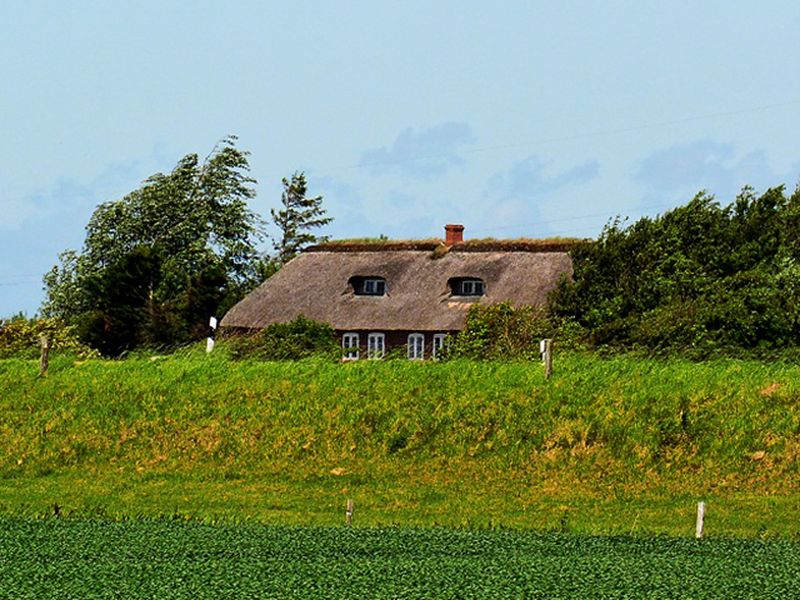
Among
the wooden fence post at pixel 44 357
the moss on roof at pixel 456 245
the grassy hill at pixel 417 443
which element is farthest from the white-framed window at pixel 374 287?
the wooden fence post at pixel 44 357

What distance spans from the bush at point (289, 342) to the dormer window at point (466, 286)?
5.17 m

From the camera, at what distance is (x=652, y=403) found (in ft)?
118

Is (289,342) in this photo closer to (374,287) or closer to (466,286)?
(374,287)

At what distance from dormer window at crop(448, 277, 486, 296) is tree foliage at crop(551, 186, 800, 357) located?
6.75 m

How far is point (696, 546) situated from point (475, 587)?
21.8 ft

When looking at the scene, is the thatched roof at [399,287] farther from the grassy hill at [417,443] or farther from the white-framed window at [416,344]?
the grassy hill at [417,443]

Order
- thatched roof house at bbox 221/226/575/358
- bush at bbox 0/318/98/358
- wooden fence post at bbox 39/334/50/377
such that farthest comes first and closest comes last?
thatched roof house at bbox 221/226/575/358, bush at bbox 0/318/98/358, wooden fence post at bbox 39/334/50/377

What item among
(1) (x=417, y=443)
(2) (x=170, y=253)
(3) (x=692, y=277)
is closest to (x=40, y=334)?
(2) (x=170, y=253)

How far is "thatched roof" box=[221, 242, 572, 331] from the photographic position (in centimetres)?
6016

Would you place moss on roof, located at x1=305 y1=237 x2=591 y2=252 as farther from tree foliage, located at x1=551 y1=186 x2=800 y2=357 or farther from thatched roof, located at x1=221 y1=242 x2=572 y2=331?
tree foliage, located at x1=551 y1=186 x2=800 y2=357

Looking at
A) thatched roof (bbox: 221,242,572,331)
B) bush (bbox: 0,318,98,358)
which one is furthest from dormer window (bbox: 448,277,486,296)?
bush (bbox: 0,318,98,358)

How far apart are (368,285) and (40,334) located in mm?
13363

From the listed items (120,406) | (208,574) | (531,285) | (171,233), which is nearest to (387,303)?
(531,285)

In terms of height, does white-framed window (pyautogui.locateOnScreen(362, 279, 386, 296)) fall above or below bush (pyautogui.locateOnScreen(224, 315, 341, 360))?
above
